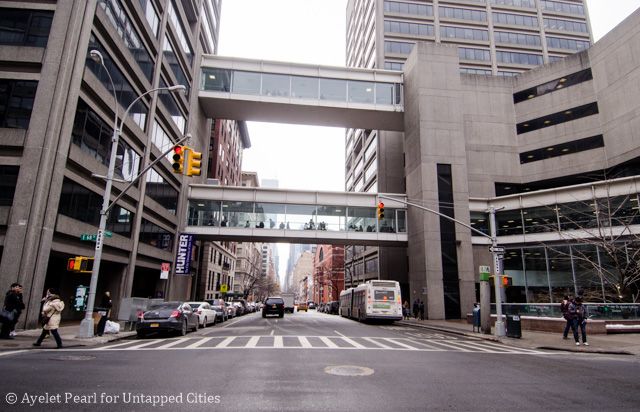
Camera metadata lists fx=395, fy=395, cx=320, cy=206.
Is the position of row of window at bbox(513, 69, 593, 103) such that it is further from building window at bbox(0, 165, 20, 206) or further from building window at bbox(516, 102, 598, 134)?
building window at bbox(0, 165, 20, 206)

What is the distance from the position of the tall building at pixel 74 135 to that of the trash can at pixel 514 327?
19.8 metres

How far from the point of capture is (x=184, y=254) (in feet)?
115

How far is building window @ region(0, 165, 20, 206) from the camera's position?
17000 millimetres

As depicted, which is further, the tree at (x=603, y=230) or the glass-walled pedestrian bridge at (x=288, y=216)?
the glass-walled pedestrian bridge at (x=288, y=216)

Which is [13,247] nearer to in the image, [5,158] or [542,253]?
[5,158]

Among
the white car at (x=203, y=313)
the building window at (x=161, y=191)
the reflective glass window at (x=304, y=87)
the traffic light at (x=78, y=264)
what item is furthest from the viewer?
the reflective glass window at (x=304, y=87)

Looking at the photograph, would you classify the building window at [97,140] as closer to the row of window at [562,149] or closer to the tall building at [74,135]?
the tall building at [74,135]

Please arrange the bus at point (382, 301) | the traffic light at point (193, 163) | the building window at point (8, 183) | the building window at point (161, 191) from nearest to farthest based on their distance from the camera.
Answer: the traffic light at point (193, 163), the building window at point (8, 183), the bus at point (382, 301), the building window at point (161, 191)

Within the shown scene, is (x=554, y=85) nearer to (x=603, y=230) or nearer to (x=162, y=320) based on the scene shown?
(x=603, y=230)

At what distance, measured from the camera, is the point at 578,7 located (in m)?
70.1

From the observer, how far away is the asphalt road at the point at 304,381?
6.15 m

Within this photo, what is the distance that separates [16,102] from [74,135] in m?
2.58

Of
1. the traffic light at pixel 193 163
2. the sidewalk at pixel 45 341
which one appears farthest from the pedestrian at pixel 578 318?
the sidewalk at pixel 45 341

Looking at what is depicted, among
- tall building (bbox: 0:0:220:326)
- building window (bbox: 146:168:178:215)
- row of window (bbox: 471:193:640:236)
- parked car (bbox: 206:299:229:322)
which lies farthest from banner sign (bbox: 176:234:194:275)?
row of window (bbox: 471:193:640:236)
